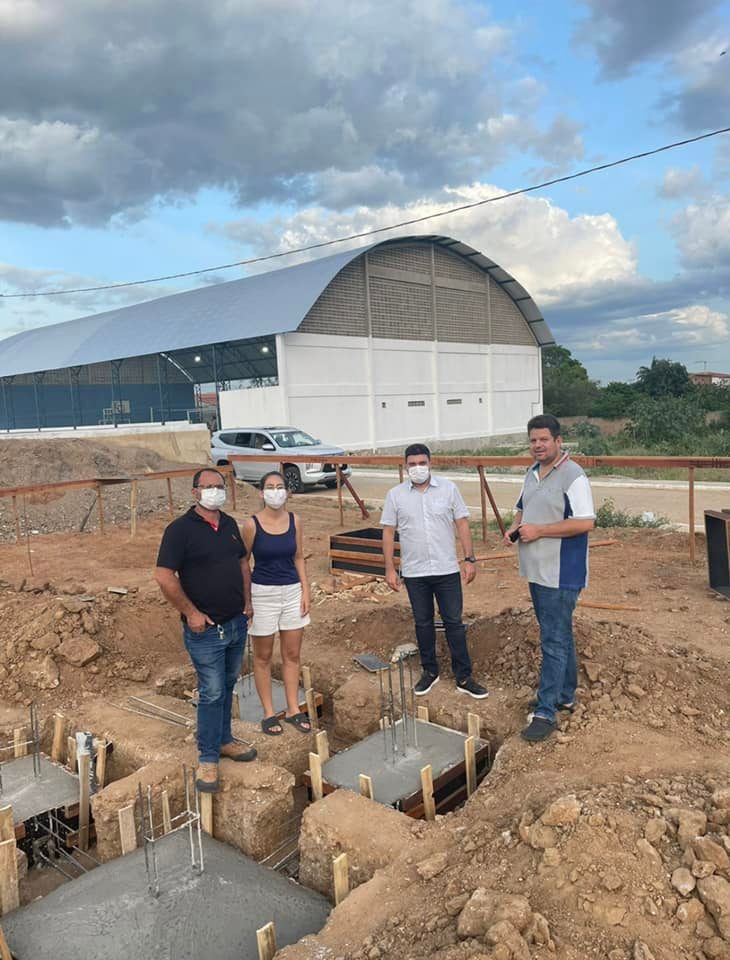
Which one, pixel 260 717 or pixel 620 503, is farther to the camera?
pixel 620 503

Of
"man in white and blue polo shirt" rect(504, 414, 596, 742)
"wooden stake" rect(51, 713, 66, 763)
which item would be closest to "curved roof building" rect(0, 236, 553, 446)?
"wooden stake" rect(51, 713, 66, 763)

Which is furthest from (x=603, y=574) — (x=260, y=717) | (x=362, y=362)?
(x=362, y=362)

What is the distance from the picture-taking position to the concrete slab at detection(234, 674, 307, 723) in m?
5.33

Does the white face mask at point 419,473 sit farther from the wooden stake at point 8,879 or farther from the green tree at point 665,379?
the green tree at point 665,379

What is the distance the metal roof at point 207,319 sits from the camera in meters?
25.7

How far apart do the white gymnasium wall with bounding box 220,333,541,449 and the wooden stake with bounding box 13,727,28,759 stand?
20.0 metres

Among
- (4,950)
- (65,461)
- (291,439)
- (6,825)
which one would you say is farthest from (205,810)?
(65,461)

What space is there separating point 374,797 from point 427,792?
0.34 m

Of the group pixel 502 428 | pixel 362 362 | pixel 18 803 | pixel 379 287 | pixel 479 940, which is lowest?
pixel 18 803

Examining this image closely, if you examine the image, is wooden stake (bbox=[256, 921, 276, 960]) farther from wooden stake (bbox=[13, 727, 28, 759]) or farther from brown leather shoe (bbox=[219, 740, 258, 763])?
wooden stake (bbox=[13, 727, 28, 759])

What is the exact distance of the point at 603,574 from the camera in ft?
26.1

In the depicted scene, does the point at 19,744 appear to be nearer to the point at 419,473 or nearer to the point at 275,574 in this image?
the point at 275,574

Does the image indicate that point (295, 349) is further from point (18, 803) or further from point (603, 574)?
point (18, 803)

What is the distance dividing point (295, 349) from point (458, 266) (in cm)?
1119
